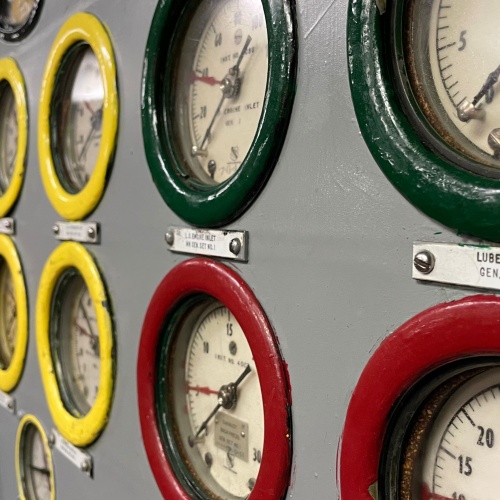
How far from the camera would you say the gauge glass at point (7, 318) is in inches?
66.2

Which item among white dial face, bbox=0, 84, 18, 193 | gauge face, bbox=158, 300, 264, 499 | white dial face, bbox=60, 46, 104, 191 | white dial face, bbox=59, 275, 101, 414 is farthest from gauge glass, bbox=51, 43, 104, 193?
gauge face, bbox=158, 300, 264, 499

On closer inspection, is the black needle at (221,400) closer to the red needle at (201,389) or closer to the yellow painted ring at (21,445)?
the red needle at (201,389)

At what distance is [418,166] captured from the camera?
0.55 metres

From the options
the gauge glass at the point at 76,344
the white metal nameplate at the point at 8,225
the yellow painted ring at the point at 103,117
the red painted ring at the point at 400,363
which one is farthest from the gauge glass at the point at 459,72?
the white metal nameplate at the point at 8,225

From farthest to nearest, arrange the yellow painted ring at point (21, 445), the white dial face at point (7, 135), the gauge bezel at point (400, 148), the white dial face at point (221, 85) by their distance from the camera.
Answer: the white dial face at point (7, 135) → the yellow painted ring at point (21, 445) → the white dial face at point (221, 85) → the gauge bezel at point (400, 148)

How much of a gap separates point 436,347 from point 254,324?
0.28m

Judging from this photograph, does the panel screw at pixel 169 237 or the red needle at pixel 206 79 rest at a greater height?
the red needle at pixel 206 79

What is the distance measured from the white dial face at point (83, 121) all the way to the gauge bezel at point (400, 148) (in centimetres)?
71

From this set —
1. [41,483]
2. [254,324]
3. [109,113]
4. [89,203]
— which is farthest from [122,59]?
[41,483]

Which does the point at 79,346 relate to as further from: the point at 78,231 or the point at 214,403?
the point at 214,403

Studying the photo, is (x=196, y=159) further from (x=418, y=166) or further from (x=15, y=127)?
(x=15, y=127)

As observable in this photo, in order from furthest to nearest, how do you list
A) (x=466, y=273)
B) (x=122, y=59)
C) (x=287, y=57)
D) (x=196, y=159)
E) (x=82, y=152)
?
(x=82, y=152) → (x=122, y=59) → (x=196, y=159) → (x=287, y=57) → (x=466, y=273)

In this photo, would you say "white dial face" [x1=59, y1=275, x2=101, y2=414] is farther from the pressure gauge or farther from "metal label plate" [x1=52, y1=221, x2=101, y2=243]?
the pressure gauge

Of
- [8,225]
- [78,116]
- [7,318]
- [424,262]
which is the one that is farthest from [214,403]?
[7,318]
